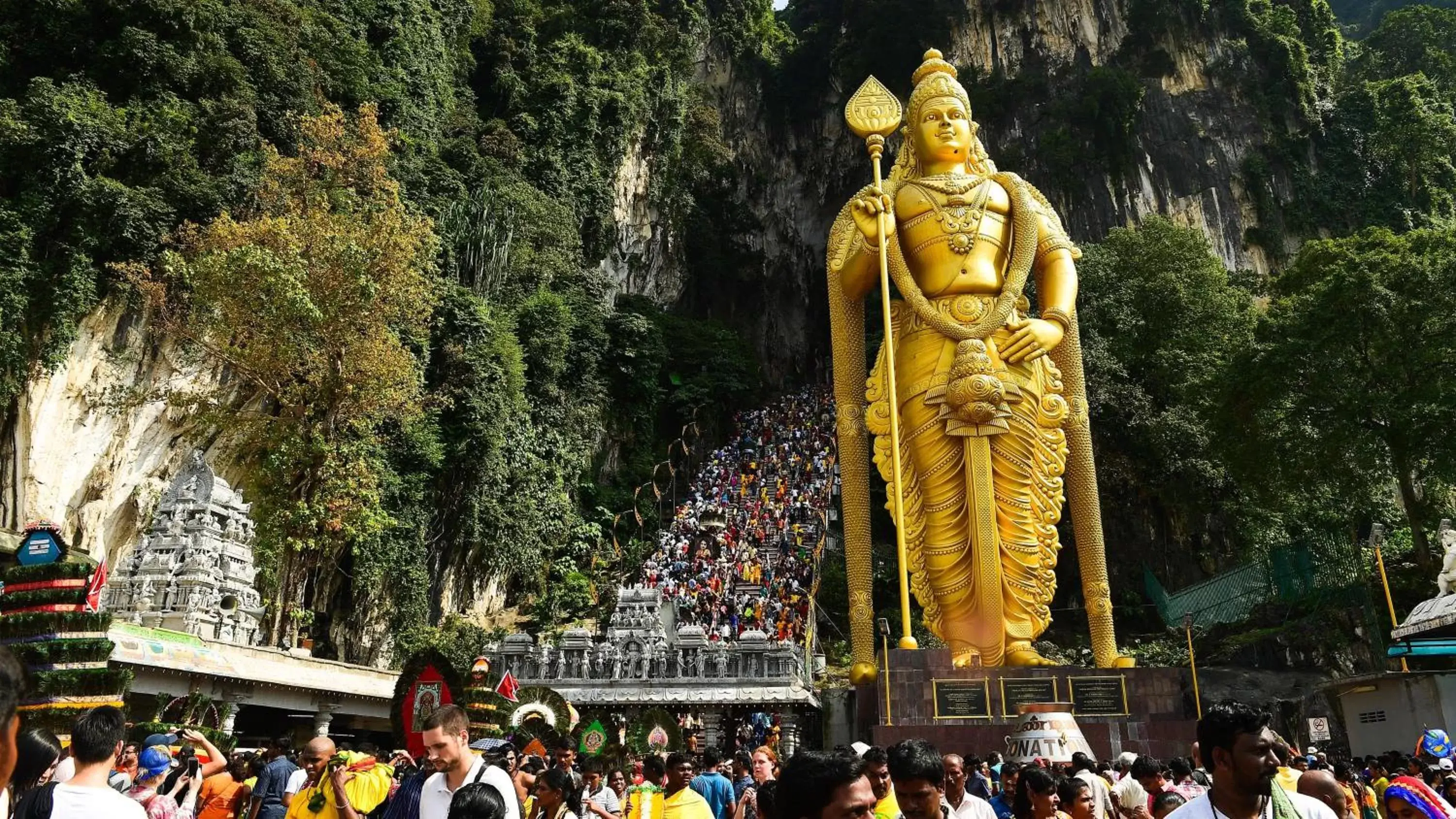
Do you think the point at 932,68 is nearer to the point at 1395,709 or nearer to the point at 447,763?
the point at 1395,709

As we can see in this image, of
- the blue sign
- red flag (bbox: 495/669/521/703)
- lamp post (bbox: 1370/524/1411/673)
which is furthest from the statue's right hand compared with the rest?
the blue sign

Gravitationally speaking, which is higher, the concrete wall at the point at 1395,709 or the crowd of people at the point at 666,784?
the concrete wall at the point at 1395,709

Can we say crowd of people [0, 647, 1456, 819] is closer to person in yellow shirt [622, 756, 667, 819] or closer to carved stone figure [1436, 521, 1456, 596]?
person in yellow shirt [622, 756, 667, 819]

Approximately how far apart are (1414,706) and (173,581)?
12872mm

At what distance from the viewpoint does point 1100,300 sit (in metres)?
21.0

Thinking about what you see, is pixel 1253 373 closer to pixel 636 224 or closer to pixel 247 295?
pixel 247 295

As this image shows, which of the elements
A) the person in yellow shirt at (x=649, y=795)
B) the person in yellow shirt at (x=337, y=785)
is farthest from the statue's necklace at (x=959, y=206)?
the person in yellow shirt at (x=337, y=785)

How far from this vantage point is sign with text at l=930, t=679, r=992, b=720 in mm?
8375

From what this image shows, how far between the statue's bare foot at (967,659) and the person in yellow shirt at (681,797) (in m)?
5.24

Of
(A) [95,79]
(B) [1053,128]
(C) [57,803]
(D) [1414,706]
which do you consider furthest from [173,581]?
(B) [1053,128]

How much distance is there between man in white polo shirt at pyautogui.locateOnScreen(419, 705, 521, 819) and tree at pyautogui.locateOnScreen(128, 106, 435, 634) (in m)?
11.4

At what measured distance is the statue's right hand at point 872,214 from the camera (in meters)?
9.85

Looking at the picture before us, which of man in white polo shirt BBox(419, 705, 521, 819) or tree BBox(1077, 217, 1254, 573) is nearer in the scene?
man in white polo shirt BBox(419, 705, 521, 819)

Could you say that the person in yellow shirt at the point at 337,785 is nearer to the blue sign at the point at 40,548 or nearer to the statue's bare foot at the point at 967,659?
the blue sign at the point at 40,548
